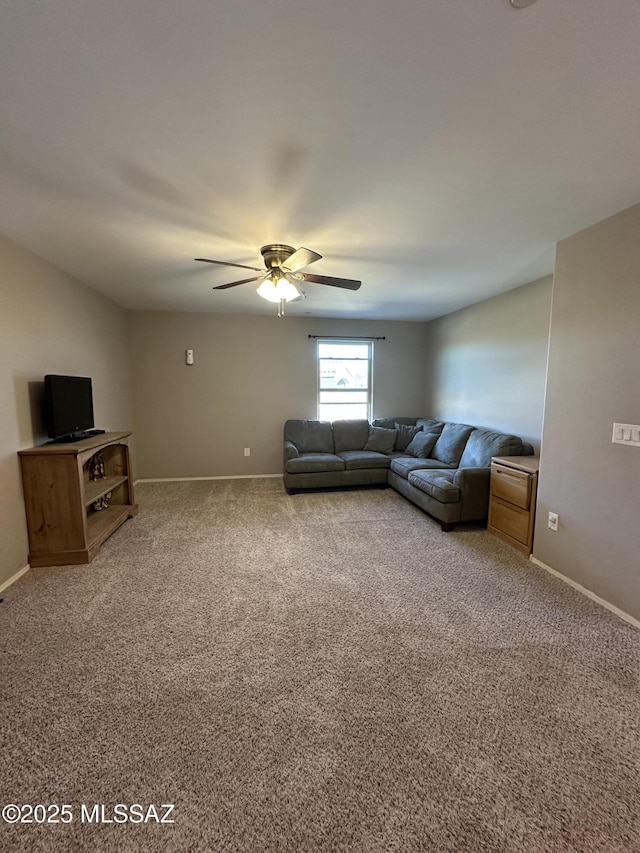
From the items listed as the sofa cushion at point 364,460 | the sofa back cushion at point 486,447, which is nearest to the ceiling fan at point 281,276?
the sofa back cushion at point 486,447

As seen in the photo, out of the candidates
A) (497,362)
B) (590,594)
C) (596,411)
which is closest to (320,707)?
(590,594)

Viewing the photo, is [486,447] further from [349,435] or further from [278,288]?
[278,288]

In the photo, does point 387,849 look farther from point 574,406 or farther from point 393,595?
point 574,406

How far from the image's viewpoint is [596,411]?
2285 millimetres

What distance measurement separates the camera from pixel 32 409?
2.73 meters

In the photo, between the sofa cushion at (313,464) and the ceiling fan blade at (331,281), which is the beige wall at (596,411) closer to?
the ceiling fan blade at (331,281)

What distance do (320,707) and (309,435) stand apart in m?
3.76

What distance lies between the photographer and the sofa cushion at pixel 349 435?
5.14 meters

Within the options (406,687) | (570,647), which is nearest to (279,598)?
(406,687)

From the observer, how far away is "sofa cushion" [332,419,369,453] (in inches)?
202

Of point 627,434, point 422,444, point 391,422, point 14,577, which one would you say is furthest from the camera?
point 391,422

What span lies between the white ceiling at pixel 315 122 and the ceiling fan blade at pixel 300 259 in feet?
0.61

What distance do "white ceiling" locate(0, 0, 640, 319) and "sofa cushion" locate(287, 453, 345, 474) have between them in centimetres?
262

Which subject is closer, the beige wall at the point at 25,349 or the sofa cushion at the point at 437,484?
the beige wall at the point at 25,349
